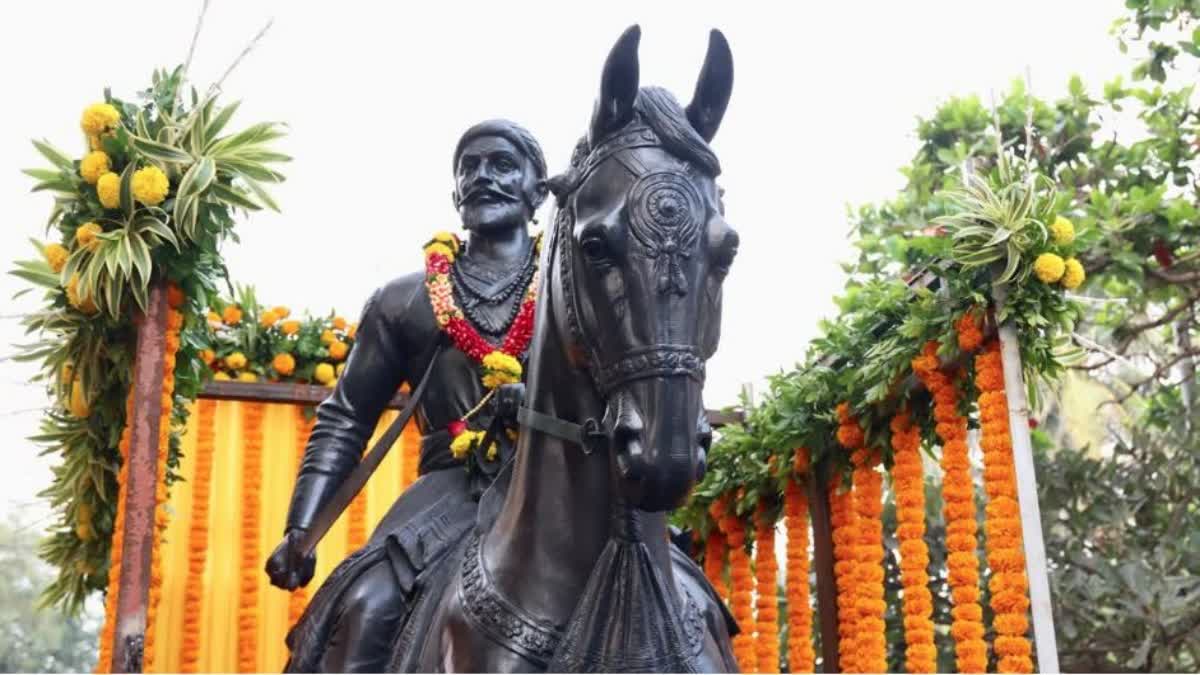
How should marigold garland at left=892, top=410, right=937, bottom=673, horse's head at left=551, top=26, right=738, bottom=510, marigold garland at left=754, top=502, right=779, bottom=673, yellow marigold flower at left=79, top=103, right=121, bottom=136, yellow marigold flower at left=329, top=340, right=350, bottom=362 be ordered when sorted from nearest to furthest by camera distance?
1. horse's head at left=551, top=26, right=738, bottom=510
2. yellow marigold flower at left=79, top=103, right=121, bottom=136
3. marigold garland at left=892, top=410, right=937, bottom=673
4. marigold garland at left=754, top=502, right=779, bottom=673
5. yellow marigold flower at left=329, top=340, right=350, bottom=362

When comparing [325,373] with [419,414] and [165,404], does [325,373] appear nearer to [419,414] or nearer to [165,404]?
→ [165,404]

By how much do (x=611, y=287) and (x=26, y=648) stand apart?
1411 cm

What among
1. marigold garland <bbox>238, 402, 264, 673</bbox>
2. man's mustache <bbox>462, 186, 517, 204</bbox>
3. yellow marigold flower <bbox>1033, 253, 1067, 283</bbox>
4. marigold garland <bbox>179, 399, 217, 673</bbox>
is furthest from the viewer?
marigold garland <bbox>238, 402, 264, 673</bbox>

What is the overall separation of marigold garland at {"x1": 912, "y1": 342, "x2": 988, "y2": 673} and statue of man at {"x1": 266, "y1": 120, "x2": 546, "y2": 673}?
6.74 ft

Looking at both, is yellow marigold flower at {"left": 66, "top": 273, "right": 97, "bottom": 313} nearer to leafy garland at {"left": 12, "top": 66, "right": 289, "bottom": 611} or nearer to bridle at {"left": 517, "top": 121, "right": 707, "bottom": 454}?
leafy garland at {"left": 12, "top": 66, "right": 289, "bottom": 611}

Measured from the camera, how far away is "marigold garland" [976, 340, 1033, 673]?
5.23 metres

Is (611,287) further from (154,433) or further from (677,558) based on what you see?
(154,433)

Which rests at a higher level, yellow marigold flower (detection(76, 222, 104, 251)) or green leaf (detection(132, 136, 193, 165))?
green leaf (detection(132, 136, 193, 165))

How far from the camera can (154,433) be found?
5199 millimetres

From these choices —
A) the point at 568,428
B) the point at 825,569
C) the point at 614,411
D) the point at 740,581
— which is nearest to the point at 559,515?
the point at 568,428

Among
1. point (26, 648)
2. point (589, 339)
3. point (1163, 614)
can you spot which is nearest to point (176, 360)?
point (589, 339)

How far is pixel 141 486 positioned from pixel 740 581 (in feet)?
10.4

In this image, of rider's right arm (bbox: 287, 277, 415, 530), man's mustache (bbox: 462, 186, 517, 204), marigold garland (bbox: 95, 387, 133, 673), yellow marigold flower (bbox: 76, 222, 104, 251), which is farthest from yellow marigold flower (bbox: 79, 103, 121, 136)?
man's mustache (bbox: 462, 186, 517, 204)

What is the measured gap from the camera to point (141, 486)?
512 cm
